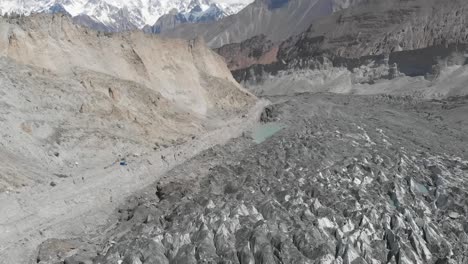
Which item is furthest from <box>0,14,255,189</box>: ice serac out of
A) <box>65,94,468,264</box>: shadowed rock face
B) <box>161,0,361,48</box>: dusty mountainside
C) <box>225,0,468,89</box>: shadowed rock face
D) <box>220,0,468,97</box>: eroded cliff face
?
<box>161,0,361,48</box>: dusty mountainside

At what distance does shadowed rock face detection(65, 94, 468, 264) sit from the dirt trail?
1.21m

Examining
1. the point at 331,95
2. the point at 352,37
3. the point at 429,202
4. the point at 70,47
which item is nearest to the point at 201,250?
the point at 429,202

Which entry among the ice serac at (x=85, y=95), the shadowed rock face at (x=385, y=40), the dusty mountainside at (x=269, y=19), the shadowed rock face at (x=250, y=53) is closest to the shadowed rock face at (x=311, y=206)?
the ice serac at (x=85, y=95)

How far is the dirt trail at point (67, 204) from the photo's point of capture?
22.8 metres

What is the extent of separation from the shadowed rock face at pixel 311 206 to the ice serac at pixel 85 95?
457cm

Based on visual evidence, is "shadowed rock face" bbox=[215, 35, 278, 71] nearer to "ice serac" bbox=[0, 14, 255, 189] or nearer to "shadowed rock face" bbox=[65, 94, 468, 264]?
"ice serac" bbox=[0, 14, 255, 189]

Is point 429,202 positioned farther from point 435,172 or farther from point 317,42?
point 317,42

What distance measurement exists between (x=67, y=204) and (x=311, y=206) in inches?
428

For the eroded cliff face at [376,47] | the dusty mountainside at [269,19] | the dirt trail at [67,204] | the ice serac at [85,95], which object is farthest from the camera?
the dusty mountainside at [269,19]

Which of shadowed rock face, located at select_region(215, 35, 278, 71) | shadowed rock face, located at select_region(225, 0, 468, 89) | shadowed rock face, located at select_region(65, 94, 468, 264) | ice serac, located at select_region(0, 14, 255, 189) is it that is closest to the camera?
shadowed rock face, located at select_region(65, 94, 468, 264)

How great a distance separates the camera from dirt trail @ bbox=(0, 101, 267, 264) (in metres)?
22.8

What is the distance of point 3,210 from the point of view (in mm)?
23453

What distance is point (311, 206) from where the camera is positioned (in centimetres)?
2584

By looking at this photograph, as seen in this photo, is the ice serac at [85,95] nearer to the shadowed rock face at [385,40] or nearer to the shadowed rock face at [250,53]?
the shadowed rock face at [385,40]
